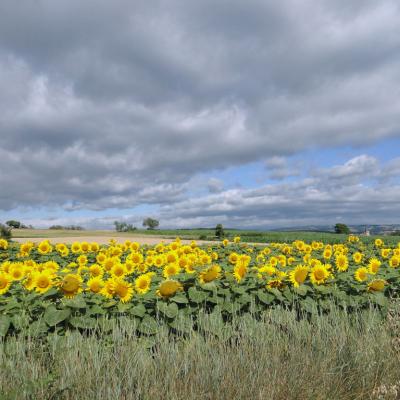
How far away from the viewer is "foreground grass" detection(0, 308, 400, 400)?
3229 mm

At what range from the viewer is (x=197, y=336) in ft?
13.0

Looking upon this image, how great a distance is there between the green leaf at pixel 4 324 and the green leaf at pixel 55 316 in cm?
34

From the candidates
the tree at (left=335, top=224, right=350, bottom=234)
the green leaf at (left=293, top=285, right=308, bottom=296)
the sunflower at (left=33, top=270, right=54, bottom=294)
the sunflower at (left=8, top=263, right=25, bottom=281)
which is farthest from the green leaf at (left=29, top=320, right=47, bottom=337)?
the tree at (left=335, top=224, right=350, bottom=234)

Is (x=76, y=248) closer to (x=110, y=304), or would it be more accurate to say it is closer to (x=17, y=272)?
(x=17, y=272)

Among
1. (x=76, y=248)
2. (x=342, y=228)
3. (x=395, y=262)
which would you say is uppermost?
(x=342, y=228)

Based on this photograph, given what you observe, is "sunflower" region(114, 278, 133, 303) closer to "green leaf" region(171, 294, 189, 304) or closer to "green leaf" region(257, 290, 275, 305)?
"green leaf" region(171, 294, 189, 304)

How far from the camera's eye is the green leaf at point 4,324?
3.95 m

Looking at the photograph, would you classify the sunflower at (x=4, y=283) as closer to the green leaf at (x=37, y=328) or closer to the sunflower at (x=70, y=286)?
the sunflower at (x=70, y=286)

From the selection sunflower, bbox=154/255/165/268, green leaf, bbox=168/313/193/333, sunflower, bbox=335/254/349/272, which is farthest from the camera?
sunflower, bbox=335/254/349/272

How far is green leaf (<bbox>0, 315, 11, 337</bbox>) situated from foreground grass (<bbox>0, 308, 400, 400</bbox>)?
0.09m

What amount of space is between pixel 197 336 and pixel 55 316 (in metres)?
1.38

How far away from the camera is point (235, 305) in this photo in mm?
4734

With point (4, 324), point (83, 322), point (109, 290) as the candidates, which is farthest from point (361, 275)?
point (4, 324)

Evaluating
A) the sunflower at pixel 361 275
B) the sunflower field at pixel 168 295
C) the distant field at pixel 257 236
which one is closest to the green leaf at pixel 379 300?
the sunflower field at pixel 168 295
